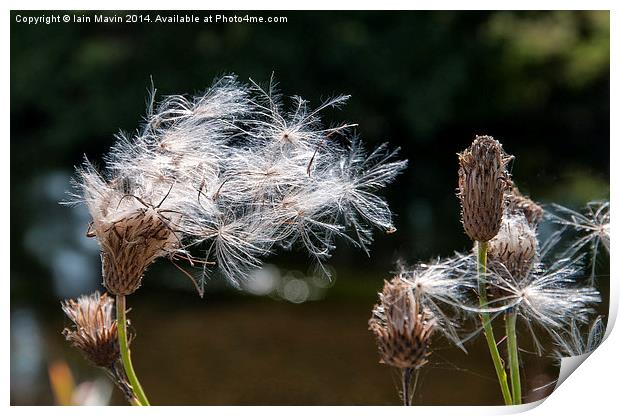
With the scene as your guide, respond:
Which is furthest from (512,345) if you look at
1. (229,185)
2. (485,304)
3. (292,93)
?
(292,93)

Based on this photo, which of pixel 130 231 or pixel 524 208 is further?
pixel 524 208

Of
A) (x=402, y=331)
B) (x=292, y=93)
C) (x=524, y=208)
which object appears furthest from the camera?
(x=292, y=93)

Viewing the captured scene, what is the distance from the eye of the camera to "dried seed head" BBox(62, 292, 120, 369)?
697 millimetres

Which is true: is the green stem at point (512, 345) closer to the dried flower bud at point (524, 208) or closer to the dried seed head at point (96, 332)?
the dried flower bud at point (524, 208)

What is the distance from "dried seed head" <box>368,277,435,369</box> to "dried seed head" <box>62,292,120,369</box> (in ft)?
0.82

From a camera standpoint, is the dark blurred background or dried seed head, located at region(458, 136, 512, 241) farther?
the dark blurred background

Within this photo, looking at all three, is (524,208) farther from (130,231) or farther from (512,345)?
(130,231)

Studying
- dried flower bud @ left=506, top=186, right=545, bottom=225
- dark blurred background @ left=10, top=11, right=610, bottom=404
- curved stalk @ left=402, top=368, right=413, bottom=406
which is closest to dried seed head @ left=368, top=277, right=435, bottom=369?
curved stalk @ left=402, top=368, right=413, bottom=406

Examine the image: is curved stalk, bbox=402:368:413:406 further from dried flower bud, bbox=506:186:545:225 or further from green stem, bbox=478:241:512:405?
dried flower bud, bbox=506:186:545:225

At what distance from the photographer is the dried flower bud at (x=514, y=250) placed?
71cm

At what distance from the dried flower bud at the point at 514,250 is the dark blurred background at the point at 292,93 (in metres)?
2.64

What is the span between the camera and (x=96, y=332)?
2.30 ft

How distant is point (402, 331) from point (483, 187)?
0.53 ft
